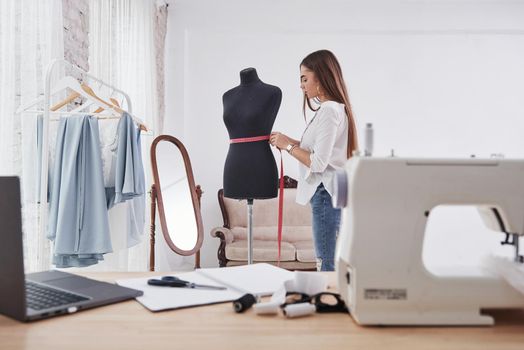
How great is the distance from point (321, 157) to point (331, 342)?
1.65 metres

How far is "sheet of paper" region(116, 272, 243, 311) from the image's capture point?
0.98 metres

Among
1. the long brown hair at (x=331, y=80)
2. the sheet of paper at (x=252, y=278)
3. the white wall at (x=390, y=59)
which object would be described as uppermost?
the white wall at (x=390, y=59)

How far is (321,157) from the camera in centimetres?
239

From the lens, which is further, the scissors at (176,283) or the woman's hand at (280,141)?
the woman's hand at (280,141)

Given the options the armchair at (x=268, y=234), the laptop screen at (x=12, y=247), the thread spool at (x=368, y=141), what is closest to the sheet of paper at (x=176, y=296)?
the laptop screen at (x=12, y=247)

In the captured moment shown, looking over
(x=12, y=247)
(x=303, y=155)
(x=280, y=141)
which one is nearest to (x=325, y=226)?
(x=303, y=155)

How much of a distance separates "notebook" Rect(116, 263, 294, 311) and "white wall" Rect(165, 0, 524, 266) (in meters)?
4.37

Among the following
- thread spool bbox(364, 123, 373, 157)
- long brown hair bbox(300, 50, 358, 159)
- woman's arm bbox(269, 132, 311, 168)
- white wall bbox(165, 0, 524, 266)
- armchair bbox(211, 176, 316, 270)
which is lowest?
armchair bbox(211, 176, 316, 270)

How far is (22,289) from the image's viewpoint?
862mm

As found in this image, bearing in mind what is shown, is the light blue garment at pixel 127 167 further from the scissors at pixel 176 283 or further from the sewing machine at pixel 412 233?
the sewing machine at pixel 412 233

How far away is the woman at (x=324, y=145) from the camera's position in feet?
7.84

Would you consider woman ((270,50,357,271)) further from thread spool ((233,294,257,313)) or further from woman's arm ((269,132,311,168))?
thread spool ((233,294,257,313))

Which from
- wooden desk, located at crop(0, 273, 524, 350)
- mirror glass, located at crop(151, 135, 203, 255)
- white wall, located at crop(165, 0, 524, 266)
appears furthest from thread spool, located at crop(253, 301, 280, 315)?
white wall, located at crop(165, 0, 524, 266)

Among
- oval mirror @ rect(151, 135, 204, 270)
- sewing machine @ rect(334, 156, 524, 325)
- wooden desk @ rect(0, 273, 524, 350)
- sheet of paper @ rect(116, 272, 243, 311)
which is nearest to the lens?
wooden desk @ rect(0, 273, 524, 350)
